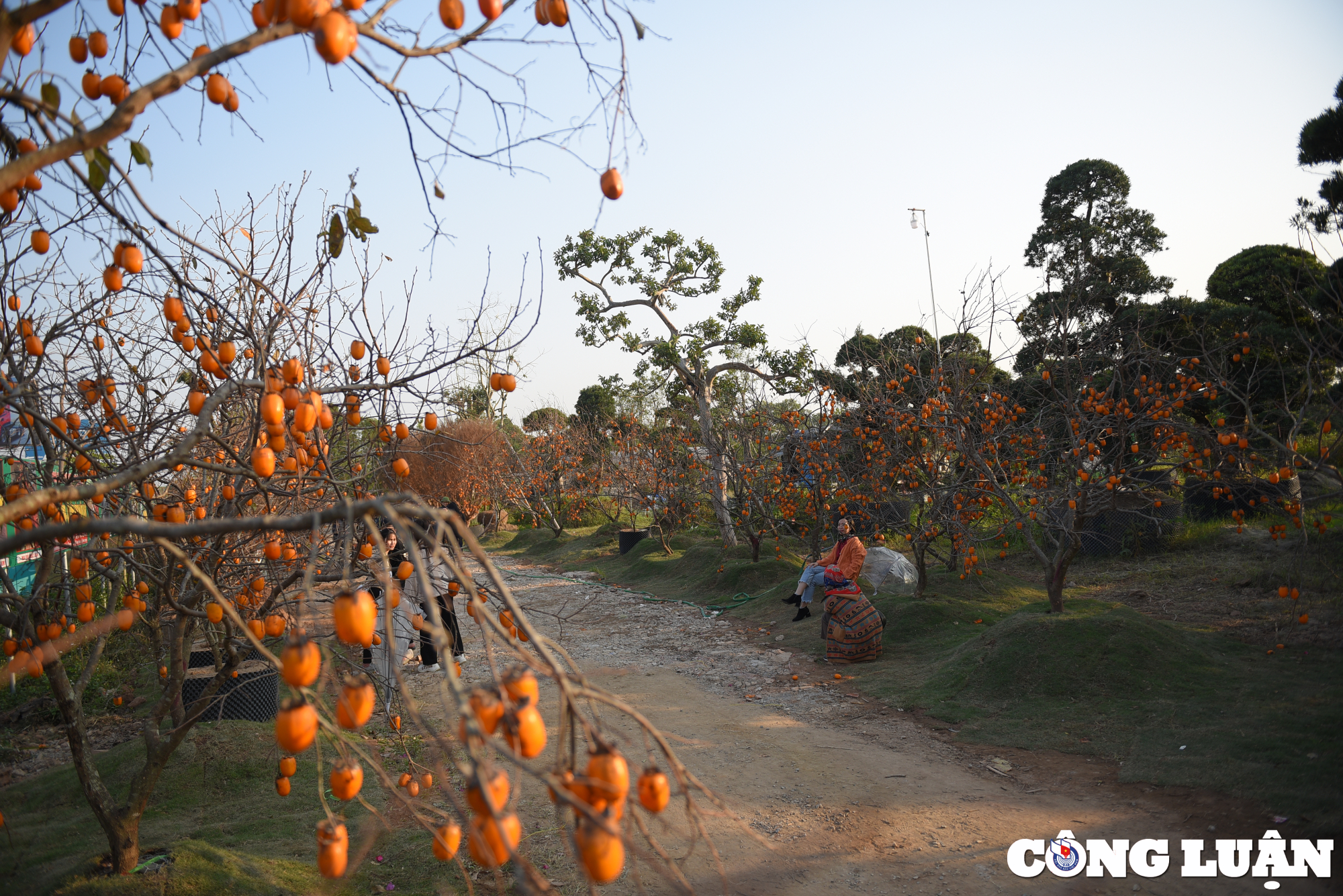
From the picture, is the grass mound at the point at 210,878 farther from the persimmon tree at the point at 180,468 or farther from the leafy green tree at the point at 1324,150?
the leafy green tree at the point at 1324,150

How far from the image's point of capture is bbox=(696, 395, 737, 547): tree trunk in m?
10.9

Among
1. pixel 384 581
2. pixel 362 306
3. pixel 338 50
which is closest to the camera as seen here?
pixel 384 581

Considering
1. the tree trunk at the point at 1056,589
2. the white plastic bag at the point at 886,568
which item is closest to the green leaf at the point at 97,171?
the tree trunk at the point at 1056,589

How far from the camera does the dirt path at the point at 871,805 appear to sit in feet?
10.1

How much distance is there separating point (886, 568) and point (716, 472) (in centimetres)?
300

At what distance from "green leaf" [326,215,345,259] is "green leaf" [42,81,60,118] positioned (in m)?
0.67

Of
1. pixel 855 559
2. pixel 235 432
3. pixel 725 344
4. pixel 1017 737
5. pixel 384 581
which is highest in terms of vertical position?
pixel 725 344

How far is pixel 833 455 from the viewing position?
→ 9445 millimetres

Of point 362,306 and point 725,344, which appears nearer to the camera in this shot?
point 362,306

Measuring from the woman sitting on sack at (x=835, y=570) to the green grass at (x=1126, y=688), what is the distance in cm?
42

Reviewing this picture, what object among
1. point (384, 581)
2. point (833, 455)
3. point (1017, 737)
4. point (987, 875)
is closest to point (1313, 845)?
point (987, 875)

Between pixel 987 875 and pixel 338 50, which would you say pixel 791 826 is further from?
pixel 338 50

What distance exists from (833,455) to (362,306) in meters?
7.06

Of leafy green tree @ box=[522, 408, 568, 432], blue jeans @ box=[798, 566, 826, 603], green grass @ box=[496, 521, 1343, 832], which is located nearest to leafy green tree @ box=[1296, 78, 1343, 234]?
green grass @ box=[496, 521, 1343, 832]
